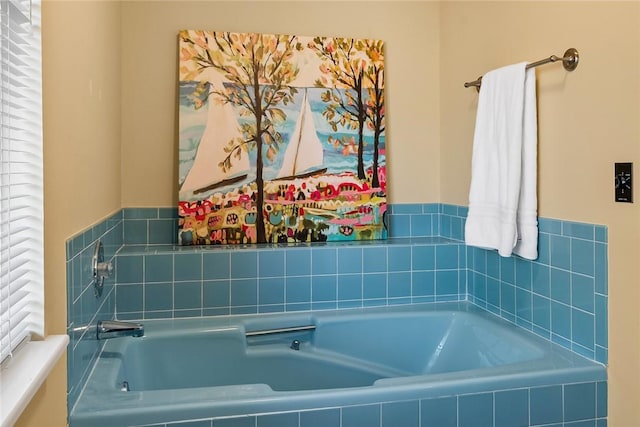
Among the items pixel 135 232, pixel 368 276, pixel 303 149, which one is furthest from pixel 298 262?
pixel 135 232

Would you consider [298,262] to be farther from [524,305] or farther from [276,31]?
[276,31]

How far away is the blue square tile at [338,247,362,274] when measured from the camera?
2441 mm

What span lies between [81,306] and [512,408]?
1367 mm

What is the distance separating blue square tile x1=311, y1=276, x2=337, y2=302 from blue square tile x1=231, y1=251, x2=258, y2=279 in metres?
0.29

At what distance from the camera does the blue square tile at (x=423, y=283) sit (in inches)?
99.8

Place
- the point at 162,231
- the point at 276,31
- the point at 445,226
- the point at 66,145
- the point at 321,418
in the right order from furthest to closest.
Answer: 1. the point at 445,226
2. the point at 276,31
3. the point at 162,231
4. the point at 321,418
5. the point at 66,145

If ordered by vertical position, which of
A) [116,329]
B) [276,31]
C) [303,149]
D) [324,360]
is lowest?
[324,360]

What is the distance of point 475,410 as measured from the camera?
159 cm

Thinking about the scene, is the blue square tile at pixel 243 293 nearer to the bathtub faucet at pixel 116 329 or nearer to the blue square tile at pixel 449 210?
the bathtub faucet at pixel 116 329

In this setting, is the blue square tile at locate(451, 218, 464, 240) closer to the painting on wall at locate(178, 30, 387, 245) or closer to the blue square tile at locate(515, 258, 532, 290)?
the painting on wall at locate(178, 30, 387, 245)

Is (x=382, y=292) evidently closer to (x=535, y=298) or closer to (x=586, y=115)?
(x=535, y=298)

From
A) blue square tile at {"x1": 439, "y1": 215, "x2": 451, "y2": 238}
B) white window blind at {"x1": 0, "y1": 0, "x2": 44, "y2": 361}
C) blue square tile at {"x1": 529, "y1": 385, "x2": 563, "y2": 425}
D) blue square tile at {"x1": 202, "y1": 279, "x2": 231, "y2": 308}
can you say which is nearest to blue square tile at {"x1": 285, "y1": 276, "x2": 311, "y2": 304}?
blue square tile at {"x1": 202, "y1": 279, "x2": 231, "y2": 308}

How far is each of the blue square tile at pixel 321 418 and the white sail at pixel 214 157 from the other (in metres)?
1.38

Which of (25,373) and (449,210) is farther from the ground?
(449,210)
